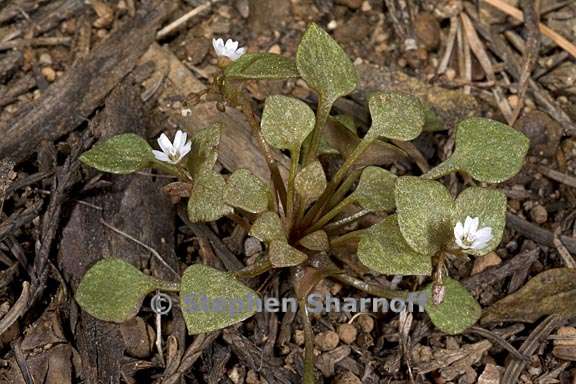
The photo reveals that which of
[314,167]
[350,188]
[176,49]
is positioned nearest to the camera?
[314,167]

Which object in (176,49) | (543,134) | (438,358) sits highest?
(176,49)

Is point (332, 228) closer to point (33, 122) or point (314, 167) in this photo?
point (314, 167)

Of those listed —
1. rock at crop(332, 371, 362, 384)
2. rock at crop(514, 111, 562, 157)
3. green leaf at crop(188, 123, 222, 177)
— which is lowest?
rock at crop(332, 371, 362, 384)

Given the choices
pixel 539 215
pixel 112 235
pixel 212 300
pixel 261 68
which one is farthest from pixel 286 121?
pixel 539 215

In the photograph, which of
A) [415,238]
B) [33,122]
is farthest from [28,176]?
[415,238]

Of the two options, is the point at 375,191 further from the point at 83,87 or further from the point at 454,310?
the point at 83,87

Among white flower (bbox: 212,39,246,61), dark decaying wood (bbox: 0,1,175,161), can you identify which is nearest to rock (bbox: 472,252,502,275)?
white flower (bbox: 212,39,246,61)

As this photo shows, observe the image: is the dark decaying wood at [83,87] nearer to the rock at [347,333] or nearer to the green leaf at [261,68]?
the green leaf at [261,68]

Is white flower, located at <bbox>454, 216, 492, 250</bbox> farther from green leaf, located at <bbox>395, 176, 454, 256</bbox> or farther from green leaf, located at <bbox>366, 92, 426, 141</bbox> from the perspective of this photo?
green leaf, located at <bbox>366, 92, 426, 141</bbox>

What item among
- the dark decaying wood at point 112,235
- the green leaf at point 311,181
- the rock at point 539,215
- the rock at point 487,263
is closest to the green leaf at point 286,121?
the green leaf at point 311,181
